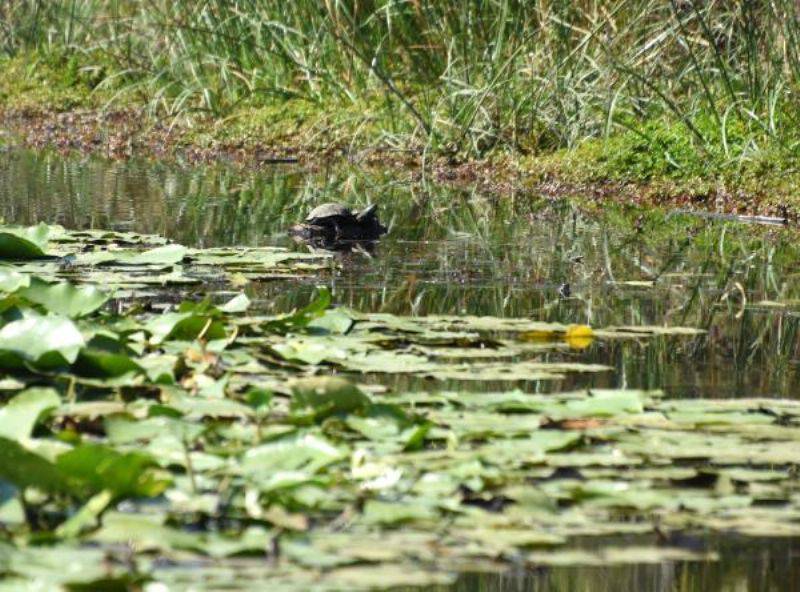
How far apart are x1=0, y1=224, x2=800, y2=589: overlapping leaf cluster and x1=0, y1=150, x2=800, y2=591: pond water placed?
84mm

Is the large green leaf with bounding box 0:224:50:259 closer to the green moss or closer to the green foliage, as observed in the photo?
the green foliage

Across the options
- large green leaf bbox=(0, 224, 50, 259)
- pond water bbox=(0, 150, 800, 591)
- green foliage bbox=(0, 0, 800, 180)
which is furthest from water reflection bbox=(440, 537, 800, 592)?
green foliage bbox=(0, 0, 800, 180)

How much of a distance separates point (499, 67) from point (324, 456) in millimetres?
6854

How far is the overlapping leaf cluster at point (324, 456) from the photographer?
2.46 metres

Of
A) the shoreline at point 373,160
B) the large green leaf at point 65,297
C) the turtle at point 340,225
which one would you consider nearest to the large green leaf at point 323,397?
the large green leaf at point 65,297

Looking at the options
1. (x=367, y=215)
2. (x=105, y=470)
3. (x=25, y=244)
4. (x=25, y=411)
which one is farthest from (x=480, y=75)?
(x=105, y=470)

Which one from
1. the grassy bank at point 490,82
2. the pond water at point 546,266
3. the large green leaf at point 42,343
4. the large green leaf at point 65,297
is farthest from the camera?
the grassy bank at point 490,82

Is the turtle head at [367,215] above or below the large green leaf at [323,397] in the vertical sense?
above

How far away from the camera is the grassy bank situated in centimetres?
820

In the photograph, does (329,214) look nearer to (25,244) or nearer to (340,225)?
(340,225)

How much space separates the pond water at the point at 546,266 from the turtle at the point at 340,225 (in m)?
0.09

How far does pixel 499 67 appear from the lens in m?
9.49

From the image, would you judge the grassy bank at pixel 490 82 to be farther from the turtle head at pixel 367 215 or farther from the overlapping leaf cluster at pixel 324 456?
the overlapping leaf cluster at pixel 324 456

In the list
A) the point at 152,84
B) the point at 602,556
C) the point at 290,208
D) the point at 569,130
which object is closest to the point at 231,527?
the point at 602,556
